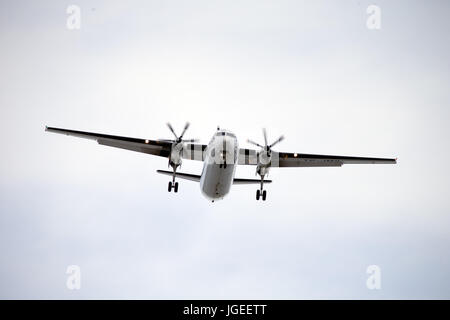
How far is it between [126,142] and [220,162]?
7.16m

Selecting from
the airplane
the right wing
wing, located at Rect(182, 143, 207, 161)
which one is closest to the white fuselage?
the airplane

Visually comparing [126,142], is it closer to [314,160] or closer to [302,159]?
[302,159]

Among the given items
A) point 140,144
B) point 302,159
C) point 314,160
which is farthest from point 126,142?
point 314,160

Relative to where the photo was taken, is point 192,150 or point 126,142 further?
point 192,150

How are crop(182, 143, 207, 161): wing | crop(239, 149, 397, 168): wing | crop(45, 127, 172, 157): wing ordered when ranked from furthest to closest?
crop(239, 149, 397, 168): wing
crop(182, 143, 207, 161): wing
crop(45, 127, 172, 157): wing

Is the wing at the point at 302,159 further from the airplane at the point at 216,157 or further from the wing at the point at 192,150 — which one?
the wing at the point at 192,150

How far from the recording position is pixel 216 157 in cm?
2453

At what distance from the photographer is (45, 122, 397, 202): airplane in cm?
2483

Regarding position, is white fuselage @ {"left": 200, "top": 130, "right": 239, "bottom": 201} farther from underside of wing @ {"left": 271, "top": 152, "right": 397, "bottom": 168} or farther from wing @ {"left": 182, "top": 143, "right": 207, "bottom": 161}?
underside of wing @ {"left": 271, "top": 152, "right": 397, "bottom": 168}

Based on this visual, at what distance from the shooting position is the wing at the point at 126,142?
2839cm
